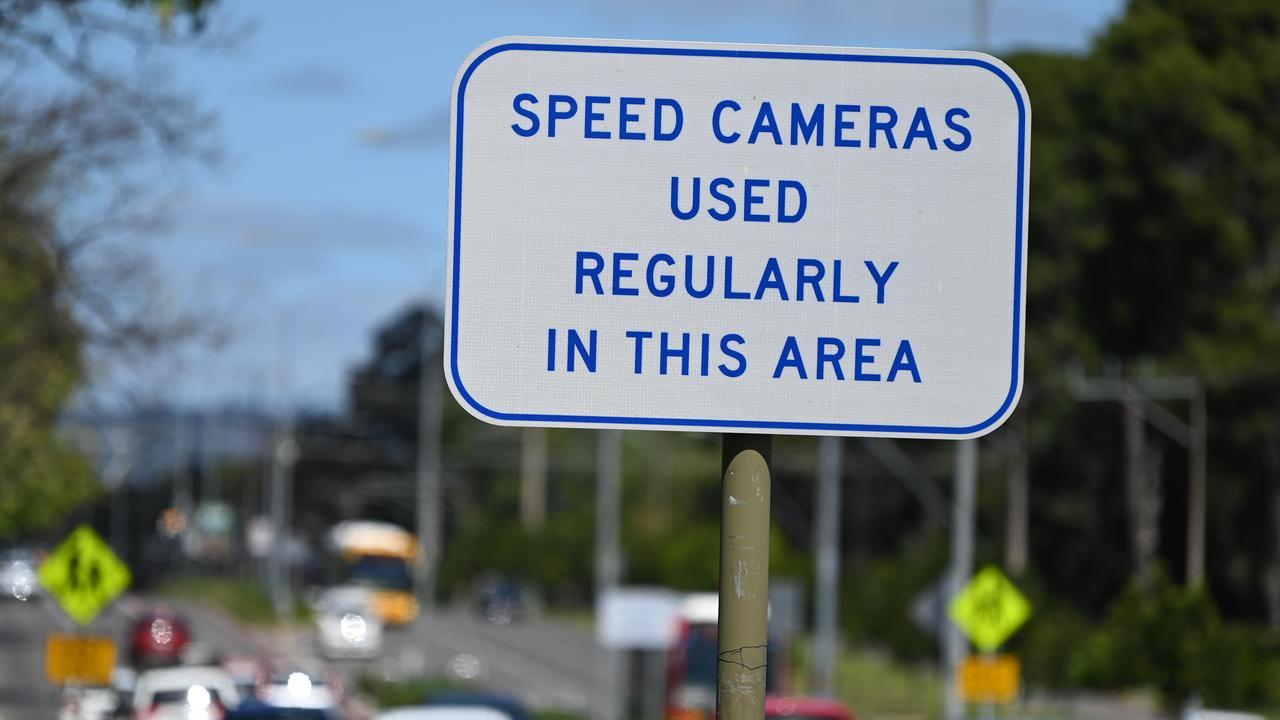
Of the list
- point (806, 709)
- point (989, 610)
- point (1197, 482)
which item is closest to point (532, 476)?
point (1197, 482)

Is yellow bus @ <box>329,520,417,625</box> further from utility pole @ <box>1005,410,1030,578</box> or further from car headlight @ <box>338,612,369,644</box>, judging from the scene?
utility pole @ <box>1005,410,1030,578</box>

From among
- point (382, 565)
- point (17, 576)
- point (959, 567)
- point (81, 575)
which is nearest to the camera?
point (81, 575)

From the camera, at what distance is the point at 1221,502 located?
204 feet

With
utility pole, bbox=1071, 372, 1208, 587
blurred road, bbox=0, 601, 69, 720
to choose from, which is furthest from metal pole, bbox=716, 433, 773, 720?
utility pole, bbox=1071, 372, 1208, 587

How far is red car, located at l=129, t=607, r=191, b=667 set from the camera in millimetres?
46750

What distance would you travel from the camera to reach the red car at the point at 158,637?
46.8 metres

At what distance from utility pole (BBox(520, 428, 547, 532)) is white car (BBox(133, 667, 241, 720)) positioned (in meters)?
68.0

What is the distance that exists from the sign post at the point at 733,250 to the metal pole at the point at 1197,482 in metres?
53.0

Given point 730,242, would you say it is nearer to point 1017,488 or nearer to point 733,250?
point 733,250

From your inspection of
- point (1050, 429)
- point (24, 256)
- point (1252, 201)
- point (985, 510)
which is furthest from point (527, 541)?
point (24, 256)

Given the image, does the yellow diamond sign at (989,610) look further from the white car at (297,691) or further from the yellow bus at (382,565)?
the yellow bus at (382,565)

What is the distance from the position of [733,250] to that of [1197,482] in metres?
56.3

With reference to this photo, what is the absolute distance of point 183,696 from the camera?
26969 mm

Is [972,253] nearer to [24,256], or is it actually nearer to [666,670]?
[24,256]
